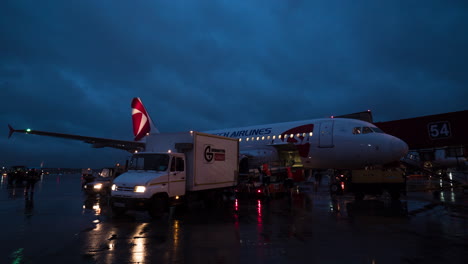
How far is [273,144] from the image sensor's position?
2177cm

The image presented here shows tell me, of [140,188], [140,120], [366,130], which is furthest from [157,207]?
[140,120]

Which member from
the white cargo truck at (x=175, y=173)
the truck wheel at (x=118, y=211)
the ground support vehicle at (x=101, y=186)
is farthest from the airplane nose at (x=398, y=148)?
the ground support vehicle at (x=101, y=186)

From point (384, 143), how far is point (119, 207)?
586 inches

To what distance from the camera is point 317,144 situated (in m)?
19.5

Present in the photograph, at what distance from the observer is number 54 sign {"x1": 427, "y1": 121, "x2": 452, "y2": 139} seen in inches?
987

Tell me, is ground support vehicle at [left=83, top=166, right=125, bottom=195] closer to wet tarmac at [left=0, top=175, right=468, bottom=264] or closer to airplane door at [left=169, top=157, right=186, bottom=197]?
wet tarmac at [left=0, top=175, right=468, bottom=264]

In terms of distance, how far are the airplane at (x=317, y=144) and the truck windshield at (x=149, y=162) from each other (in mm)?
3861

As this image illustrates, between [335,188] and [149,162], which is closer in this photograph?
[149,162]

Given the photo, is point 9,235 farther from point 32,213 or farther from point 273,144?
point 273,144

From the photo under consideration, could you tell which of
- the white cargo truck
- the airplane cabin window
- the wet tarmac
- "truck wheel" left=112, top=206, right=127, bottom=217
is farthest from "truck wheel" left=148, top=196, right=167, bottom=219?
the airplane cabin window

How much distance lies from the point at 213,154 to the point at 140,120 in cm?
2004

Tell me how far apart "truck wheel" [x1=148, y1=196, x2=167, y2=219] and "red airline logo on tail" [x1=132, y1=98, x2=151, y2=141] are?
21313 mm

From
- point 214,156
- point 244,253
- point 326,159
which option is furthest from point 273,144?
point 244,253

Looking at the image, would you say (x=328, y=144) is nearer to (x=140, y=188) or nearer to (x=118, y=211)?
(x=140, y=188)
